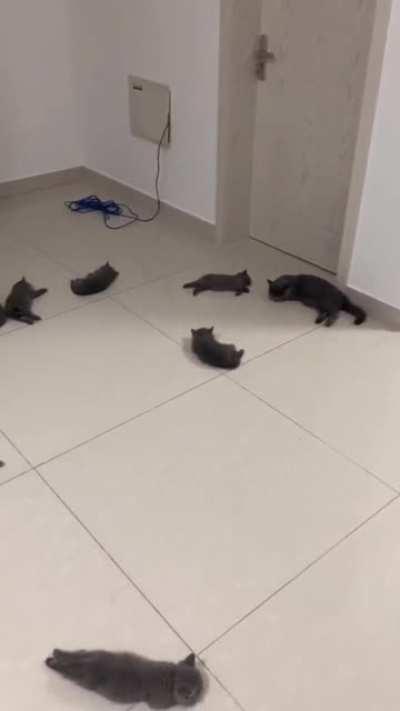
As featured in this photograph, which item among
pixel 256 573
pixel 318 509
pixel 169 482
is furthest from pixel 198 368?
pixel 256 573

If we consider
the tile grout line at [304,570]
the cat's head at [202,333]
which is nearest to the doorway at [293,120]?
the cat's head at [202,333]

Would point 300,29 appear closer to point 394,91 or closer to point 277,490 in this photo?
point 394,91

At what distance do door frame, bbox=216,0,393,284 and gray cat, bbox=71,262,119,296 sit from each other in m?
0.69

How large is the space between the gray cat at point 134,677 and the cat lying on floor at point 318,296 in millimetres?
1546

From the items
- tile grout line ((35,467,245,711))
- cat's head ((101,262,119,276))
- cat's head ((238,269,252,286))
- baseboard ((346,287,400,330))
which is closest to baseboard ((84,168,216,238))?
cat's head ((238,269,252,286))

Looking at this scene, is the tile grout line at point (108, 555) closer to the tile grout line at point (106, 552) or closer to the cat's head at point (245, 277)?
the tile grout line at point (106, 552)

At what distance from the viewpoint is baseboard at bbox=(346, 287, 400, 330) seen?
2.48 meters

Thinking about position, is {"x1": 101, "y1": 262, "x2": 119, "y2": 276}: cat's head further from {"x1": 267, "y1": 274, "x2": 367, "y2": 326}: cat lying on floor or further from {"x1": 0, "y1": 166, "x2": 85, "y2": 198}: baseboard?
{"x1": 0, "y1": 166, "x2": 85, "y2": 198}: baseboard

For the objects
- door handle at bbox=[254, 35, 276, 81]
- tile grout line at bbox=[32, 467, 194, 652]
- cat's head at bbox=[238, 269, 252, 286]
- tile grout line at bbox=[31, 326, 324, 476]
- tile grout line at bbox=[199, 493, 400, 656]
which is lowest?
tile grout line at bbox=[31, 326, 324, 476]

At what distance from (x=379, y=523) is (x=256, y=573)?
0.38m

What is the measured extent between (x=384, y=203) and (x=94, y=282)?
122 cm

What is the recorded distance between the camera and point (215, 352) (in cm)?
221

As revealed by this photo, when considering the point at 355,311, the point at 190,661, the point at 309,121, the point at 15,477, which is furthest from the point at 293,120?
the point at 190,661

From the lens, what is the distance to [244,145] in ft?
9.67
